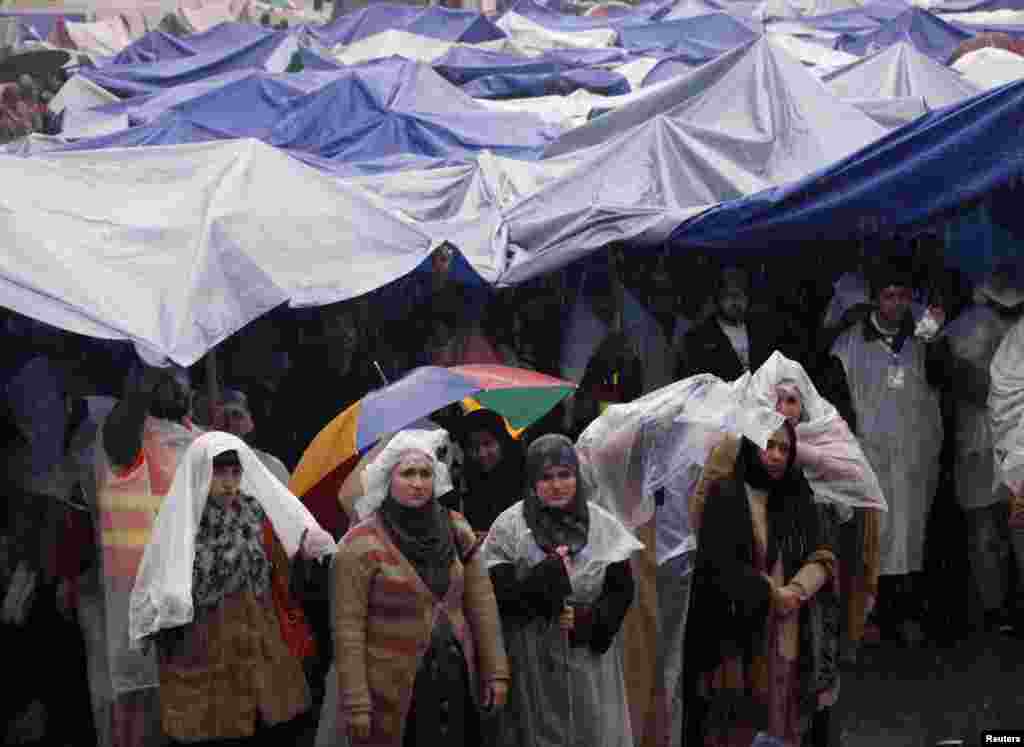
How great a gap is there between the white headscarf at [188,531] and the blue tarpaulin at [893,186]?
9.91 feet

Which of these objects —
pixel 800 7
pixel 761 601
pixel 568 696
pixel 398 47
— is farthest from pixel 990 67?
pixel 800 7

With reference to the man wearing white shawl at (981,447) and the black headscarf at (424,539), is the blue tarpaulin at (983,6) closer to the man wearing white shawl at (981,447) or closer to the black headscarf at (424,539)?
the man wearing white shawl at (981,447)

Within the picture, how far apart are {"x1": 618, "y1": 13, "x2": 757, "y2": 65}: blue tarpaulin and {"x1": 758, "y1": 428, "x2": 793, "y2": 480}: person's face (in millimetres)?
13859

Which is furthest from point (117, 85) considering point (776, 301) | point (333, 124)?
point (776, 301)

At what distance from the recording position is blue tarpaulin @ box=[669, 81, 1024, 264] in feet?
24.4

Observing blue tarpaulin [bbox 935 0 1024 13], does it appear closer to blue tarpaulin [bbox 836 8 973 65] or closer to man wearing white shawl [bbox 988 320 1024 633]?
blue tarpaulin [bbox 836 8 973 65]

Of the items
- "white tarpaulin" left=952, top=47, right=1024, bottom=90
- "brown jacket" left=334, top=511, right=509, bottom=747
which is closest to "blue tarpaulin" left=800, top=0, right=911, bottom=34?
"white tarpaulin" left=952, top=47, right=1024, bottom=90

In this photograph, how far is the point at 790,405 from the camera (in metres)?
6.12

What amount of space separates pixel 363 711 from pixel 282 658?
0.77 metres

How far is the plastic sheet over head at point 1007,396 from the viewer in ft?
23.7

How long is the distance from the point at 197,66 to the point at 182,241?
11623mm

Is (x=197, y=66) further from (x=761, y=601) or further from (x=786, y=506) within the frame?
(x=761, y=601)

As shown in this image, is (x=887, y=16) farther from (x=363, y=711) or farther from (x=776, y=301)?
(x=363, y=711)

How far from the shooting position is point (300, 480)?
6328 millimetres
